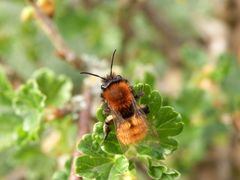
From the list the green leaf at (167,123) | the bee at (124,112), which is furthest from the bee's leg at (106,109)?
the green leaf at (167,123)

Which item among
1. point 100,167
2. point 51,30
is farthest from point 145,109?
point 51,30

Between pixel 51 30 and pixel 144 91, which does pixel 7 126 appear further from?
pixel 144 91

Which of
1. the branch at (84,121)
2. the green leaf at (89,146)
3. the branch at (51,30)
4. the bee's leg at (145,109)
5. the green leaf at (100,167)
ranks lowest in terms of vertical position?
the green leaf at (100,167)

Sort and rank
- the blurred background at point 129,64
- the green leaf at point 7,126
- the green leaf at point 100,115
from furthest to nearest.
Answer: the blurred background at point 129,64
the green leaf at point 7,126
the green leaf at point 100,115

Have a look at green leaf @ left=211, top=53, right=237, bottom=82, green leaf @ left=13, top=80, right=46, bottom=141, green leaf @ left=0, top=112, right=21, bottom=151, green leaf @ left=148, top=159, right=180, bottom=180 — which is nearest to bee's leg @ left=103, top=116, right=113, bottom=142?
green leaf @ left=148, top=159, right=180, bottom=180

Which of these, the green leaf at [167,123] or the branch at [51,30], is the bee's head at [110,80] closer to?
the green leaf at [167,123]

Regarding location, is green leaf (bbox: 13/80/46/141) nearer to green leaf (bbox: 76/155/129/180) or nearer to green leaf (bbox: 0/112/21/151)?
green leaf (bbox: 0/112/21/151)
